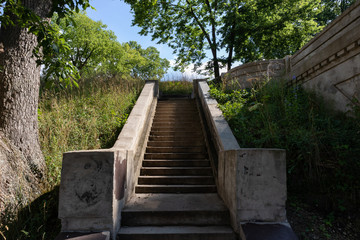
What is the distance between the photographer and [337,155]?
329 centimetres

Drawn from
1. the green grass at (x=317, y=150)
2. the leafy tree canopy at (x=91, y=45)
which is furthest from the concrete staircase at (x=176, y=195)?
the leafy tree canopy at (x=91, y=45)

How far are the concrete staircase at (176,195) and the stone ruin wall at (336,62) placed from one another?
10.4ft

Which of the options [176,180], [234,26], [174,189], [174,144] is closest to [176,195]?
[174,189]

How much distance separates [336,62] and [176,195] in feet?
14.6

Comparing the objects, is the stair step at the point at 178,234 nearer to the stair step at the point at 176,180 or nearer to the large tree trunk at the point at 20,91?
the stair step at the point at 176,180

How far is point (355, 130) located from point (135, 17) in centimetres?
1305

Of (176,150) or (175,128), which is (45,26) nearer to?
(176,150)

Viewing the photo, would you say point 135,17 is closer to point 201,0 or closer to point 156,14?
point 156,14

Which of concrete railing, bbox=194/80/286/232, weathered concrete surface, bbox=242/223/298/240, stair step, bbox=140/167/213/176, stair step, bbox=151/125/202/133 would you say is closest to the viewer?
weathered concrete surface, bbox=242/223/298/240

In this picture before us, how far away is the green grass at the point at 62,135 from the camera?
289 cm

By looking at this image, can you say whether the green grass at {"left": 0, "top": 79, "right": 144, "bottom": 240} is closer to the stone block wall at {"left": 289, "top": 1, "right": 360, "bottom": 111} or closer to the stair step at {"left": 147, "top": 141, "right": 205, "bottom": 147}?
the stair step at {"left": 147, "top": 141, "right": 205, "bottom": 147}

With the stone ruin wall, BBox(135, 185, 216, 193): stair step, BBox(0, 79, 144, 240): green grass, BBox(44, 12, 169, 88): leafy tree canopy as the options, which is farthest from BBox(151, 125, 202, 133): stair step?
BBox(44, 12, 169, 88): leafy tree canopy

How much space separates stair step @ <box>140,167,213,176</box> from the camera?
14.2ft

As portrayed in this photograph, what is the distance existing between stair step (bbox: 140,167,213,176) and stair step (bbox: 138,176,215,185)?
0.68ft
